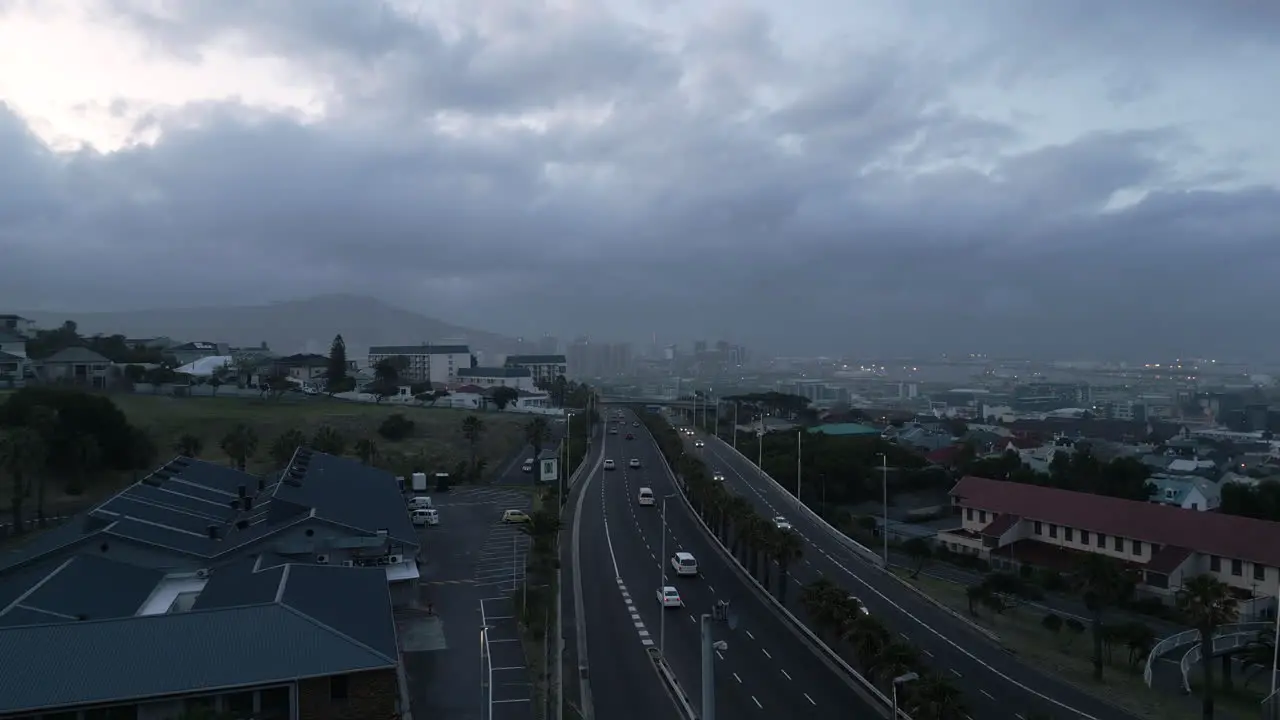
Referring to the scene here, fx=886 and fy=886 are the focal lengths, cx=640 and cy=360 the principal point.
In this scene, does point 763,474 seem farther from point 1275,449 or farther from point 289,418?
point 1275,449

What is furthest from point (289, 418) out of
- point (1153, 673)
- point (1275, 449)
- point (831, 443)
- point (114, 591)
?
point (1275, 449)

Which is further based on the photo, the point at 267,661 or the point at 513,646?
the point at 513,646

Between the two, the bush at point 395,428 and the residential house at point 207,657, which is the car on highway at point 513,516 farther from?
the bush at point 395,428

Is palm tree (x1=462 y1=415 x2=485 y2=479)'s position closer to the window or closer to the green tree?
the green tree

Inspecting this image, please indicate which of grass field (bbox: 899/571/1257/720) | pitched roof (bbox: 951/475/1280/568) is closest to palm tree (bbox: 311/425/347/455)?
grass field (bbox: 899/571/1257/720)

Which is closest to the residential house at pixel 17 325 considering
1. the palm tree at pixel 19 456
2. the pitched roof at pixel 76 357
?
the pitched roof at pixel 76 357
